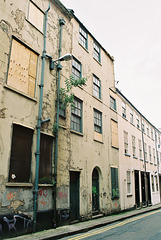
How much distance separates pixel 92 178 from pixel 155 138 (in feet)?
68.2

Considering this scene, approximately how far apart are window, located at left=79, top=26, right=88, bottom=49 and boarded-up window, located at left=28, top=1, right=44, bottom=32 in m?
4.22

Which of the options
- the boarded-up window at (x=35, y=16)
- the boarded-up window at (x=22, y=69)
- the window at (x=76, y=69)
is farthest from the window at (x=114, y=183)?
the boarded-up window at (x=35, y=16)

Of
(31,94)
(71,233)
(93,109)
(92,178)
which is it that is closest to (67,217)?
(71,233)

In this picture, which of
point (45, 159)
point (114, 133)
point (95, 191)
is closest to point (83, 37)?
point (114, 133)

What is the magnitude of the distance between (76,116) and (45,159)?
12.1 feet

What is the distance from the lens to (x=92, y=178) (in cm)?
1277

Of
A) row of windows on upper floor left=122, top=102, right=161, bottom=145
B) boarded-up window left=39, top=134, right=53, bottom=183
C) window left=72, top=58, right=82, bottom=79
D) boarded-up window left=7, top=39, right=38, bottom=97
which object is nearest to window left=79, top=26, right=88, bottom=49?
window left=72, top=58, right=82, bottom=79

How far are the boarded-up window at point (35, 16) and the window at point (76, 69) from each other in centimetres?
317

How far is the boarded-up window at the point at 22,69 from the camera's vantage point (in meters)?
8.24

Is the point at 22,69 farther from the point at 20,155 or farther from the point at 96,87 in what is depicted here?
the point at 96,87

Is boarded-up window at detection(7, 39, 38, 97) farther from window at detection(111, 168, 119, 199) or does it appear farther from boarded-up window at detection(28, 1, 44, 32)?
window at detection(111, 168, 119, 199)

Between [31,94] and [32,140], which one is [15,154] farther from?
[31,94]

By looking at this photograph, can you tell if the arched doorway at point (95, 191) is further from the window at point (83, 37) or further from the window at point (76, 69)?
the window at point (83, 37)

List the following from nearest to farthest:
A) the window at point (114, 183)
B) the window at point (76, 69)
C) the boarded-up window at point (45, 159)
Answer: the boarded-up window at point (45, 159), the window at point (76, 69), the window at point (114, 183)
